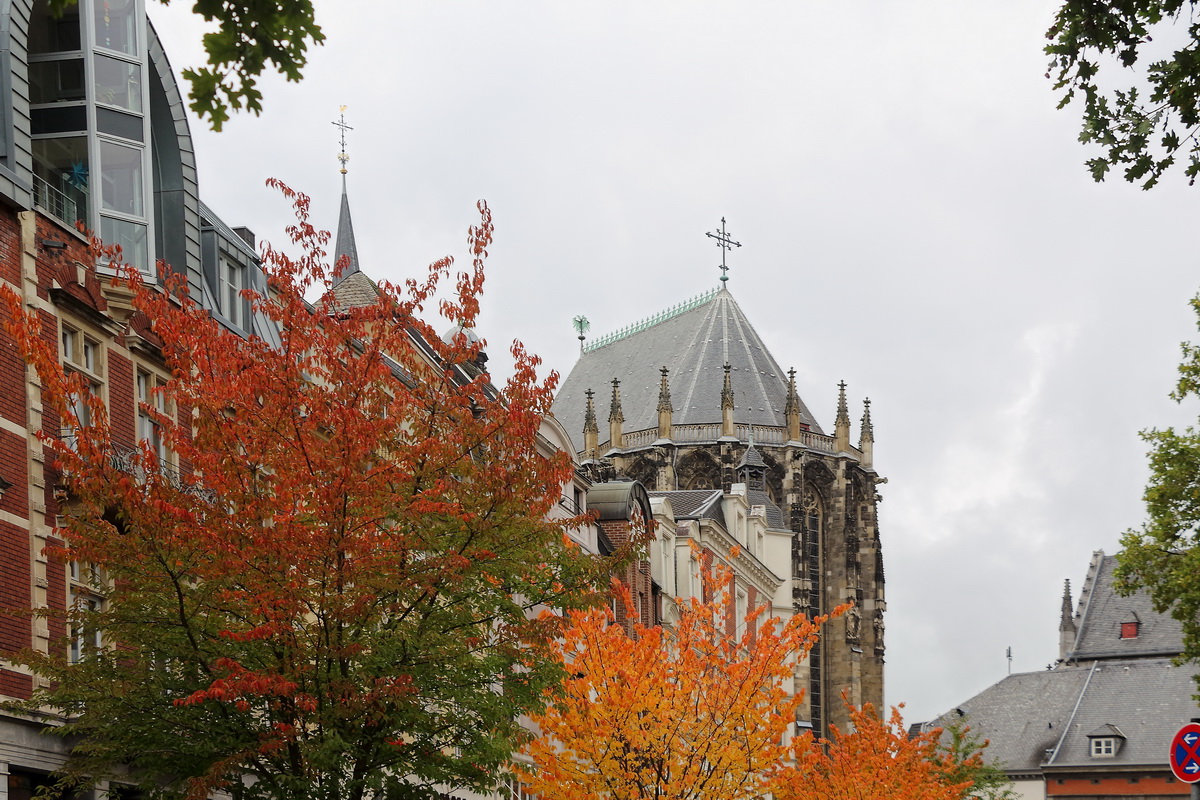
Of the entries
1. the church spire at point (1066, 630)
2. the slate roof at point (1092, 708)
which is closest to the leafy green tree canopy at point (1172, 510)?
the slate roof at point (1092, 708)

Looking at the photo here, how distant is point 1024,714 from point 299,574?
7400 centimetres

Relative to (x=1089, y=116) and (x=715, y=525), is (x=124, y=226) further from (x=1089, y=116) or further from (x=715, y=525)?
(x=715, y=525)

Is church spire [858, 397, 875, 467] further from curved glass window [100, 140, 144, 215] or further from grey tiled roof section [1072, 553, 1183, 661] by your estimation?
curved glass window [100, 140, 144, 215]

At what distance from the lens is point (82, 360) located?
24328mm

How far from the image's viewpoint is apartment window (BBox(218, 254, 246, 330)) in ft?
98.8

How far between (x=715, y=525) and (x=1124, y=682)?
119 ft

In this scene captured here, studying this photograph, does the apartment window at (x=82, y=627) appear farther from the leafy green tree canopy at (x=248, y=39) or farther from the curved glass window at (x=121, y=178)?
the leafy green tree canopy at (x=248, y=39)

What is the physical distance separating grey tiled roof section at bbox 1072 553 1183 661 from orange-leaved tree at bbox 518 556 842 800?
6415 cm

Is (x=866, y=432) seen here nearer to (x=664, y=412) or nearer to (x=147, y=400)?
(x=664, y=412)

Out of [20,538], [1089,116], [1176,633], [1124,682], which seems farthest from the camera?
[1176,633]

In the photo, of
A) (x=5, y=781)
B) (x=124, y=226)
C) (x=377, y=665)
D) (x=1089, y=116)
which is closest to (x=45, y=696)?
(x=5, y=781)

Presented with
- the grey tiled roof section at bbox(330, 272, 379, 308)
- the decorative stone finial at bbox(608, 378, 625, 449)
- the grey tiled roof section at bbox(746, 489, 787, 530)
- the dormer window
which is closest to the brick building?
the grey tiled roof section at bbox(330, 272, 379, 308)

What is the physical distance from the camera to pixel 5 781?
21.1m

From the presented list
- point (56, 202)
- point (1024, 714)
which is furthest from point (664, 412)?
point (56, 202)
